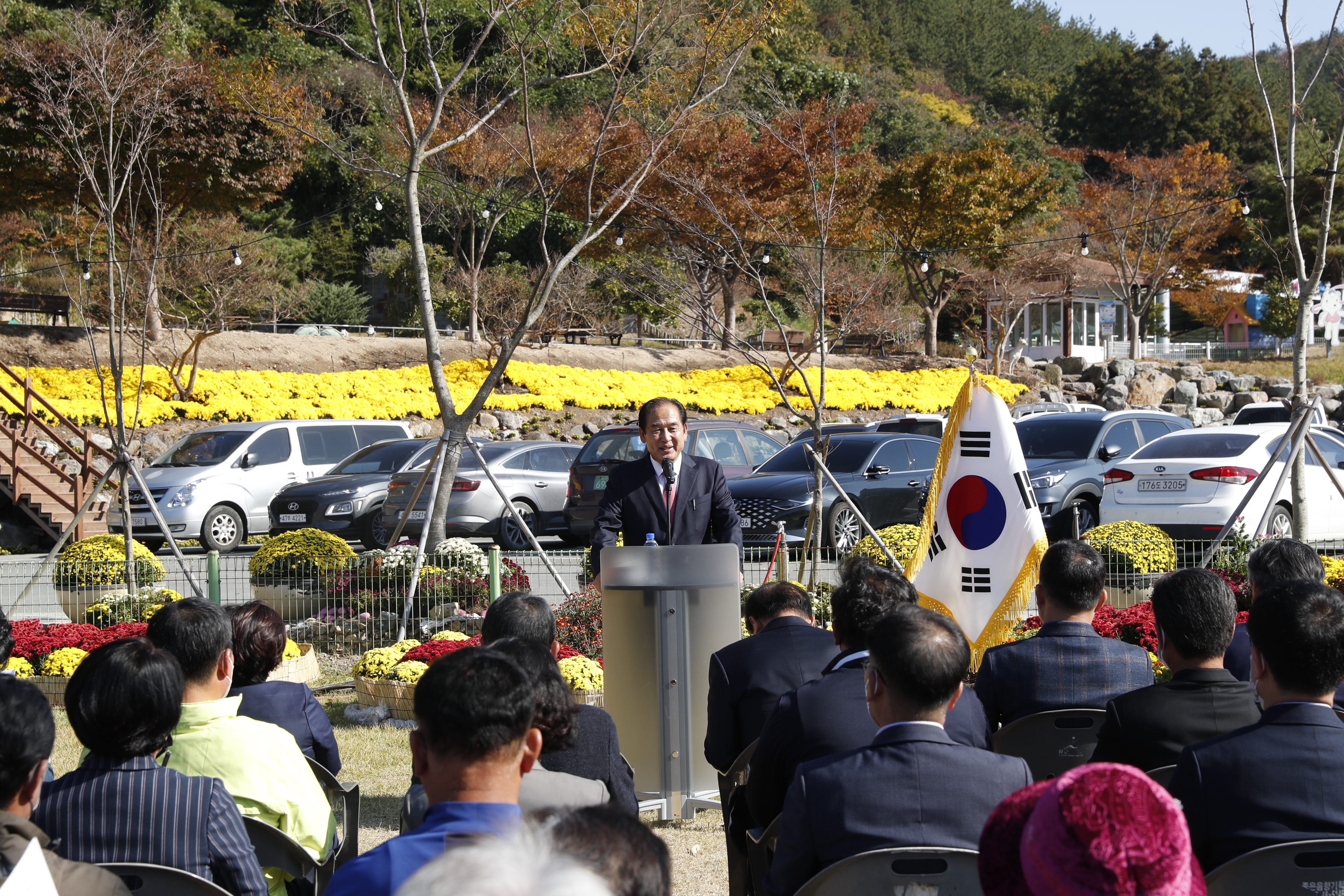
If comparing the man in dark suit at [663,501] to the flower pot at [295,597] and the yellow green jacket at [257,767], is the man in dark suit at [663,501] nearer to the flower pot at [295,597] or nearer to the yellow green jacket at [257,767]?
the yellow green jacket at [257,767]

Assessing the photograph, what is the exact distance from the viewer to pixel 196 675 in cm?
342

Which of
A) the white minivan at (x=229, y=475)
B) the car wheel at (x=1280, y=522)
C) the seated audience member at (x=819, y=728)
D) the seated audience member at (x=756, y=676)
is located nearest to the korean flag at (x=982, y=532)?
the seated audience member at (x=756, y=676)

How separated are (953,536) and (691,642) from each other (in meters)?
2.00

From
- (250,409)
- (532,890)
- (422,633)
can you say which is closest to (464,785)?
(532,890)

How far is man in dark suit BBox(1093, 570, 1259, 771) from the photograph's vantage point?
3.36m

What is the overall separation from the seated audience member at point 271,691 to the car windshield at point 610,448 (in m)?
10.5

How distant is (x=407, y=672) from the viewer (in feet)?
24.1

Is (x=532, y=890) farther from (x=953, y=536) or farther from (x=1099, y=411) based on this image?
(x=1099, y=411)

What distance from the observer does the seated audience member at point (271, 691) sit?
3910 millimetres

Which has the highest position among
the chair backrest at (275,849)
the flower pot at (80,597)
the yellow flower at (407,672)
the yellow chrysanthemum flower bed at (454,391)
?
the yellow chrysanthemum flower bed at (454,391)

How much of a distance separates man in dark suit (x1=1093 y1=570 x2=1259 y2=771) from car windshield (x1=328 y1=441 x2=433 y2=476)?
13.1m

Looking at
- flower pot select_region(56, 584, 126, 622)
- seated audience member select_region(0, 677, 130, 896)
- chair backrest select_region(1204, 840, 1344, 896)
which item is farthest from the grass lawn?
seated audience member select_region(0, 677, 130, 896)

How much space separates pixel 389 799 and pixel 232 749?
2825 mm

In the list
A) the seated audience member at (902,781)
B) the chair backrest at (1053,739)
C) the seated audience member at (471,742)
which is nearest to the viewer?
the seated audience member at (471,742)
